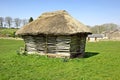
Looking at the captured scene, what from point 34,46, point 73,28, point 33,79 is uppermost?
point 73,28

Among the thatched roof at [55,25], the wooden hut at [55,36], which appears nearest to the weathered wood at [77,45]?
the wooden hut at [55,36]

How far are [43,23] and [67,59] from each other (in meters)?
5.18

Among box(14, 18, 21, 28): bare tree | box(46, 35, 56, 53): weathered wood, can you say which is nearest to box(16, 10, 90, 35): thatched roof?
box(46, 35, 56, 53): weathered wood

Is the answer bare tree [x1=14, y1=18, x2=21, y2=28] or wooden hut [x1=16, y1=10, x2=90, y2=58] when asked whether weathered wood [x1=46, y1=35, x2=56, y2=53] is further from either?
bare tree [x1=14, y1=18, x2=21, y2=28]

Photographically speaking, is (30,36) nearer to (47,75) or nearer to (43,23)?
(43,23)

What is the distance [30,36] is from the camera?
21797 millimetres

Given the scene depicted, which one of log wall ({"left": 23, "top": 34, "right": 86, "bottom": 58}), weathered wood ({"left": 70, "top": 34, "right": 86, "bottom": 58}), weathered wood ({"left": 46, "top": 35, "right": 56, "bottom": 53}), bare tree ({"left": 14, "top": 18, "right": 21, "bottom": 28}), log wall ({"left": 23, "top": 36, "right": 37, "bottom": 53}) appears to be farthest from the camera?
bare tree ({"left": 14, "top": 18, "right": 21, "bottom": 28})

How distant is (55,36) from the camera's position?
1992 cm

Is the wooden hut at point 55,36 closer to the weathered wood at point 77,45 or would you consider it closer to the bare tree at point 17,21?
the weathered wood at point 77,45

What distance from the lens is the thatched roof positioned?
19.2 m

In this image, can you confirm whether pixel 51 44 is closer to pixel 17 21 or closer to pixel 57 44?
pixel 57 44

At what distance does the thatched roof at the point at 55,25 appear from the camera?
19.2 m

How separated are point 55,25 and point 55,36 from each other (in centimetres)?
114

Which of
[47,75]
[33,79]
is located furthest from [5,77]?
[47,75]
